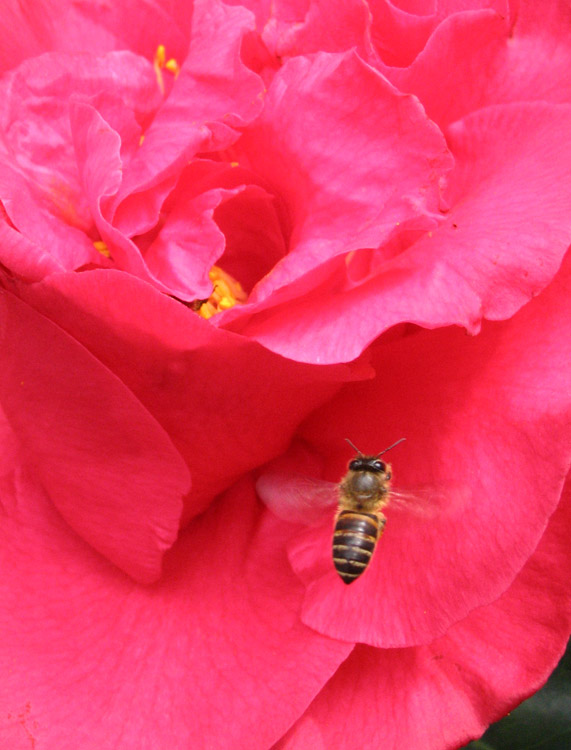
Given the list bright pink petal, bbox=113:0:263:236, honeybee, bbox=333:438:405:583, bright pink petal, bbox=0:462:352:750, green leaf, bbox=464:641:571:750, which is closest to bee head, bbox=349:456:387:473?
honeybee, bbox=333:438:405:583

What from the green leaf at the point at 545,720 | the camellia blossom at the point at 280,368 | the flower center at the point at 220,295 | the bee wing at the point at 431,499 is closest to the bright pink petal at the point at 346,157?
the camellia blossom at the point at 280,368

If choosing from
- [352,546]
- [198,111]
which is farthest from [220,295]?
[352,546]

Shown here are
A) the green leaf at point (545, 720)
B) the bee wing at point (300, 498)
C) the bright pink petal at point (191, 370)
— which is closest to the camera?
the bright pink petal at point (191, 370)

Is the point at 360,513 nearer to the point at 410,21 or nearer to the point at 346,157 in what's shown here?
the point at 346,157

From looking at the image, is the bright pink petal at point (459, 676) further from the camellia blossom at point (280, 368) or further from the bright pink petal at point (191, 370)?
the bright pink petal at point (191, 370)

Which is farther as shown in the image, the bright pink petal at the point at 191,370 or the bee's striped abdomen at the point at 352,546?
the bee's striped abdomen at the point at 352,546

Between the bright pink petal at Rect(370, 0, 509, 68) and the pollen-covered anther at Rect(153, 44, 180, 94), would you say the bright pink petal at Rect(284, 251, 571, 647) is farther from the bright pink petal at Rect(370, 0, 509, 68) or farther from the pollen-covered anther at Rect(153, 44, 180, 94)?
the pollen-covered anther at Rect(153, 44, 180, 94)

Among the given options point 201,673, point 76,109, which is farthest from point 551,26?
point 201,673
